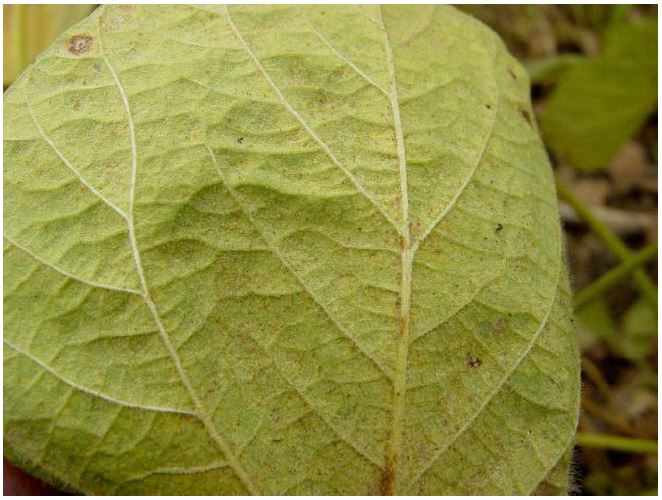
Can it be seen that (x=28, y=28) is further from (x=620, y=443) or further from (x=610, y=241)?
(x=620, y=443)

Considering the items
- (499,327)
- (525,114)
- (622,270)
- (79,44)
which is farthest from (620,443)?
(79,44)

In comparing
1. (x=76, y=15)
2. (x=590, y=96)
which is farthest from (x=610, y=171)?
(x=76, y=15)

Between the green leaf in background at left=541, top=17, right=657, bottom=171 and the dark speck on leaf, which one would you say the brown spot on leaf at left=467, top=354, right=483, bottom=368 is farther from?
the green leaf in background at left=541, top=17, right=657, bottom=171

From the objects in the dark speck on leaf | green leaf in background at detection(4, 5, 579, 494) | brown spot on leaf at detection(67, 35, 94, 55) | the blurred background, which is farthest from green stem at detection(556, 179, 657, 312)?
brown spot on leaf at detection(67, 35, 94, 55)

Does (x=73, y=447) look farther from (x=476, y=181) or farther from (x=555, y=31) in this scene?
(x=555, y=31)

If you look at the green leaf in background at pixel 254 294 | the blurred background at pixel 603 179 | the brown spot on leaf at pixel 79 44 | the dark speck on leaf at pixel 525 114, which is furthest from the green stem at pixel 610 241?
the brown spot on leaf at pixel 79 44

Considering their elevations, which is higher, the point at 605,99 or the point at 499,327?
the point at 499,327
